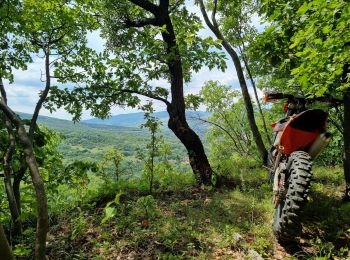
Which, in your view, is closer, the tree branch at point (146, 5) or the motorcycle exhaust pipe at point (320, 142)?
the motorcycle exhaust pipe at point (320, 142)

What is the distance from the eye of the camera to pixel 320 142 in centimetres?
499

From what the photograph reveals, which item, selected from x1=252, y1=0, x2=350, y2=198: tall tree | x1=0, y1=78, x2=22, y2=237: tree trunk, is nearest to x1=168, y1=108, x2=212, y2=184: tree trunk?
x1=252, y1=0, x2=350, y2=198: tall tree

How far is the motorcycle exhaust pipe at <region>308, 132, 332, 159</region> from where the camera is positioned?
494 cm

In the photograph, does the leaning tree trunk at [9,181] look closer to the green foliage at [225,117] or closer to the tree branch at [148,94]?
the tree branch at [148,94]

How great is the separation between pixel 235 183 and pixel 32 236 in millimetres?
5341

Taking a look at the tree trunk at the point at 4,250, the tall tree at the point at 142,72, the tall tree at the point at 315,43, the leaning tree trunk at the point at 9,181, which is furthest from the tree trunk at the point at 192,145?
the tree trunk at the point at 4,250

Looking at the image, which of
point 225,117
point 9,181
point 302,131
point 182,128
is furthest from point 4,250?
point 225,117

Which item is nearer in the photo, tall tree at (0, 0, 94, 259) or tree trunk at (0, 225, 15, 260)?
tree trunk at (0, 225, 15, 260)

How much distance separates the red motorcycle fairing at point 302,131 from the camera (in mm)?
5000

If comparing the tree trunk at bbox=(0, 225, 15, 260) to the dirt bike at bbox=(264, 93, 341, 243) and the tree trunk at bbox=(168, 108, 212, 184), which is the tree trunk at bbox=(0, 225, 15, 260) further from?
the tree trunk at bbox=(168, 108, 212, 184)

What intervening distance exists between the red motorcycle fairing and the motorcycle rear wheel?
0.62 metres

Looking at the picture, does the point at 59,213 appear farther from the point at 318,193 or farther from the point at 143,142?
the point at 318,193

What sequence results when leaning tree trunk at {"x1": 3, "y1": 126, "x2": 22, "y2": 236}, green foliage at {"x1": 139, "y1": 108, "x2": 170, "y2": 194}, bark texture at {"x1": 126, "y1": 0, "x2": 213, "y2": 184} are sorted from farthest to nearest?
bark texture at {"x1": 126, "y1": 0, "x2": 213, "y2": 184}, green foliage at {"x1": 139, "y1": 108, "x2": 170, "y2": 194}, leaning tree trunk at {"x1": 3, "y1": 126, "x2": 22, "y2": 236}

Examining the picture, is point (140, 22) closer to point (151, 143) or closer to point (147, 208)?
point (151, 143)
